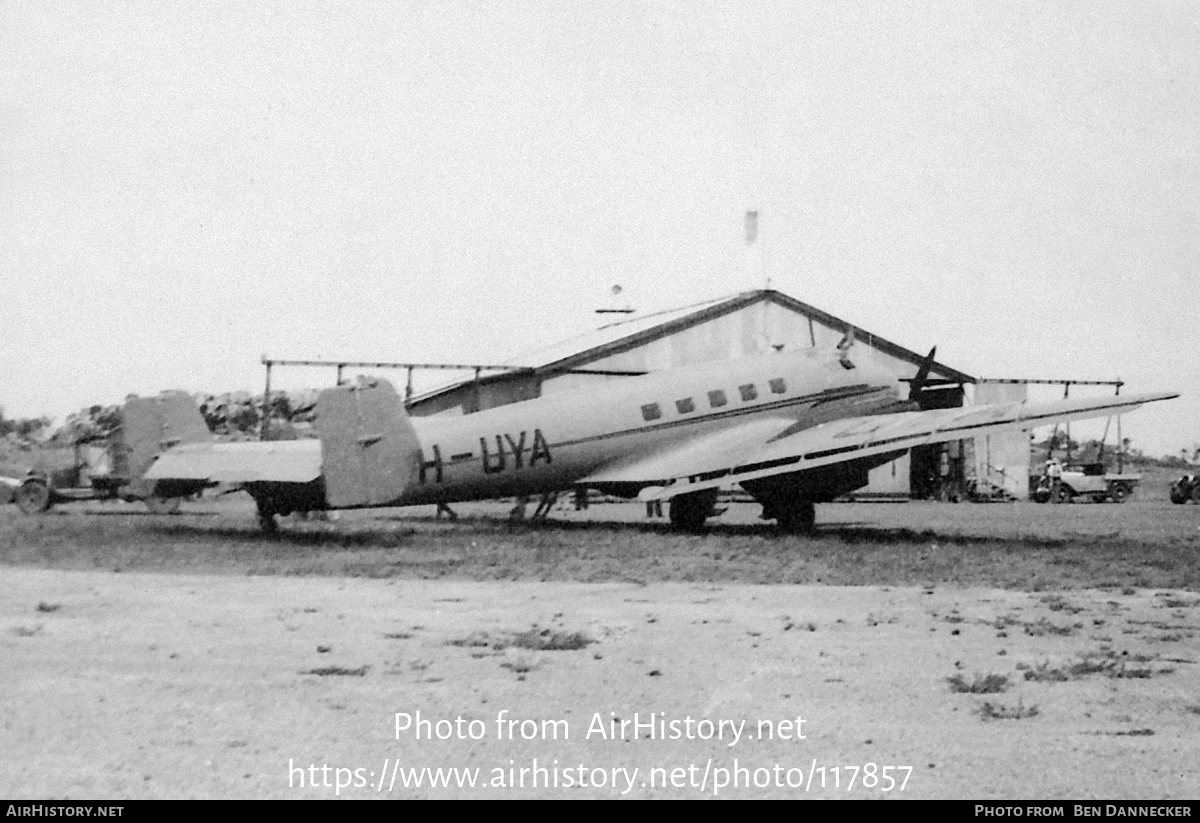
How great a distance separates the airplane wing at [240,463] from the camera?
1888cm

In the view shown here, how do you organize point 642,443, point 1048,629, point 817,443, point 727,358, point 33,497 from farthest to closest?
point 727,358, point 33,497, point 642,443, point 817,443, point 1048,629

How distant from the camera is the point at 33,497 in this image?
2994 cm

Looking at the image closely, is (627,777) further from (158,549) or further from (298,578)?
(158,549)

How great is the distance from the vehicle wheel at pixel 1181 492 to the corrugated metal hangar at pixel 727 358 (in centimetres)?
685

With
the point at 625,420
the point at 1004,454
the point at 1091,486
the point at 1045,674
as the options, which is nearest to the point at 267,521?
the point at 625,420

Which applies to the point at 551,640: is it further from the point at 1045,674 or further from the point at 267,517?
the point at 267,517

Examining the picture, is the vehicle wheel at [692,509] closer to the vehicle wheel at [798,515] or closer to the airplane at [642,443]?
the airplane at [642,443]

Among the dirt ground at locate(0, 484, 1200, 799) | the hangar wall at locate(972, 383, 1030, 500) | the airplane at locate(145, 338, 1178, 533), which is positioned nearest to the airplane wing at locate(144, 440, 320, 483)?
Answer: the airplane at locate(145, 338, 1178, 533)

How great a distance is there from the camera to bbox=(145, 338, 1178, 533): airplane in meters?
18.9

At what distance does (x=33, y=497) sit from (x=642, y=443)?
16.6 m

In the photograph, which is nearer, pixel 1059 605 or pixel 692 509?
pixel 1059 605

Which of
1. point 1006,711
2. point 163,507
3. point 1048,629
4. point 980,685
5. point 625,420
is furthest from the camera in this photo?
point 163,507

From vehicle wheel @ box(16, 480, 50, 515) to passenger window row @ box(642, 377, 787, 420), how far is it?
53.5 ft

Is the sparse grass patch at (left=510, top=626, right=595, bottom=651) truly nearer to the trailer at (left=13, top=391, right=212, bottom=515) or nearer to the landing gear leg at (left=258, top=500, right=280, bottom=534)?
the landing gear leg at (left=258, top=500, right=280, bottom=534)
